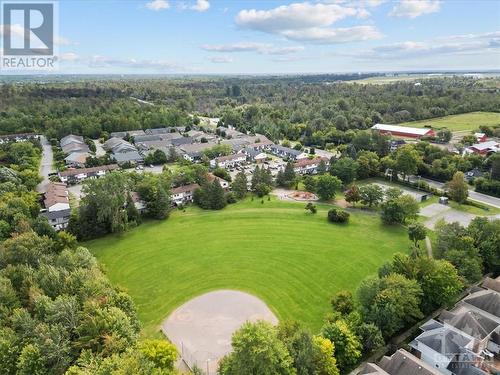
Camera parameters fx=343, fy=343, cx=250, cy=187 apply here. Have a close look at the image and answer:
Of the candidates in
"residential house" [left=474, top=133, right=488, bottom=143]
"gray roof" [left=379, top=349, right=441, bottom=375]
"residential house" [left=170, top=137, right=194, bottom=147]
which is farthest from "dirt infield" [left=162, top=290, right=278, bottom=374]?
"residential house" [left=474, top=133, right=488, bottom=143]

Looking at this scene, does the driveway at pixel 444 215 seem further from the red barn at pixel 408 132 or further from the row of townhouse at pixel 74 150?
the row of townhouse at pixel 74 150

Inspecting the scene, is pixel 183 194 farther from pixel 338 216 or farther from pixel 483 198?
pixel 483 198

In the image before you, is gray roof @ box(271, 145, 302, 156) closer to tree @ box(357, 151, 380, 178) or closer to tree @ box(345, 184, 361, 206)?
tree @ box(357, 151, 380, 178)

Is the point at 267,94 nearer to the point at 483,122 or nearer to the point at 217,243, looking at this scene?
the point at 483,122

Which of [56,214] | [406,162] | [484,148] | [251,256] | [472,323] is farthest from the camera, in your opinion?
[484,148]

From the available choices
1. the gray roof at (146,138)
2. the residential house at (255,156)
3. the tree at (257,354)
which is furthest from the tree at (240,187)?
the gray roof at (146,138)

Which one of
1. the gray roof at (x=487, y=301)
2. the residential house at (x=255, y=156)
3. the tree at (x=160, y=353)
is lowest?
the tree at (x=160, y=353)

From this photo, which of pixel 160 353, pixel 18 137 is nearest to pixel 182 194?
Answer: pixel 160 353
